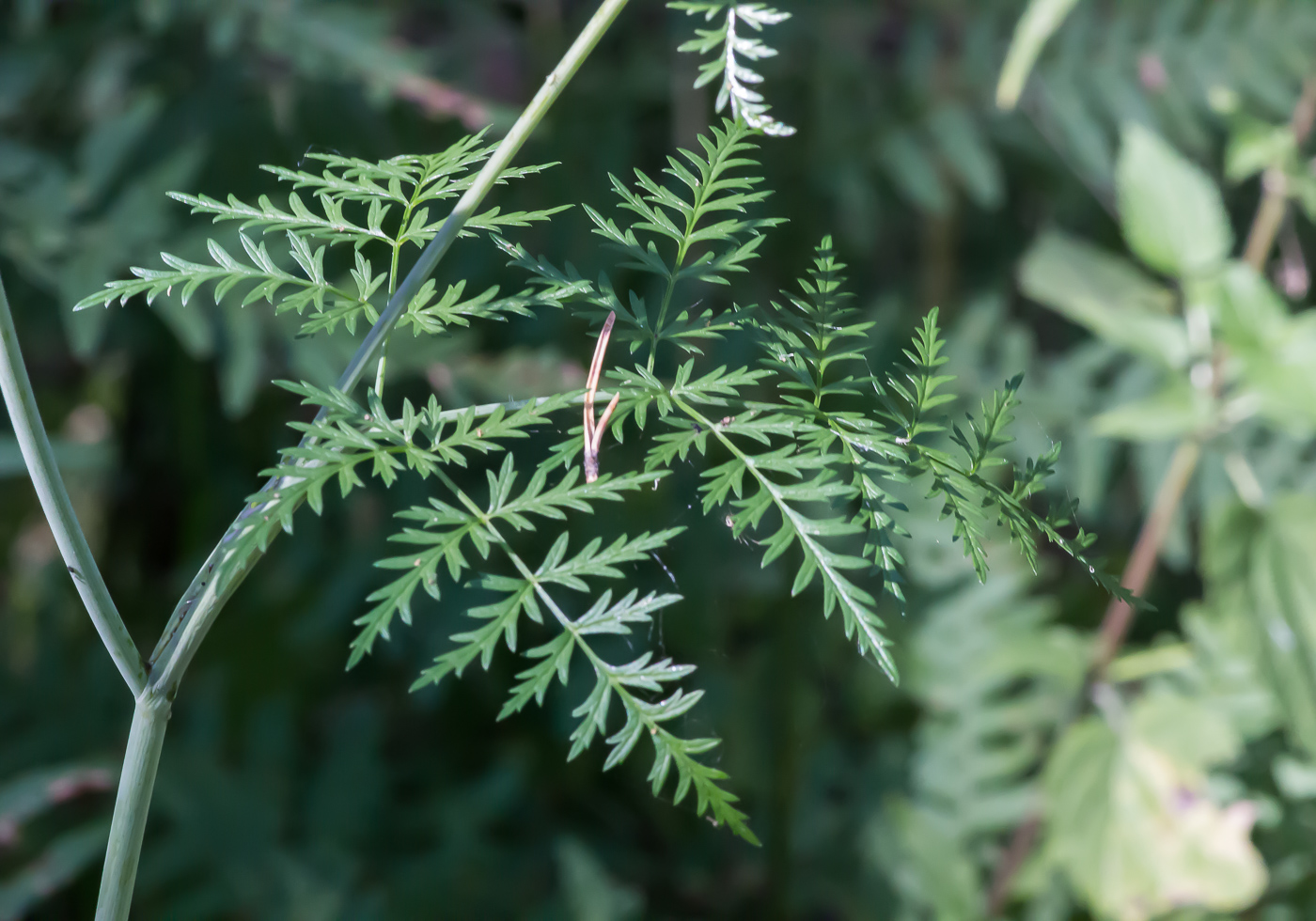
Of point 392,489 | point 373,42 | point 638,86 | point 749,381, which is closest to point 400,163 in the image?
point 749,381

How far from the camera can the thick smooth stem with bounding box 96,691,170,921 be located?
0.78 feet

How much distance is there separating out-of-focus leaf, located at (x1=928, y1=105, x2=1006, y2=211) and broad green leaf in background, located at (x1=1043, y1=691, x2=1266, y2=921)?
0.54m

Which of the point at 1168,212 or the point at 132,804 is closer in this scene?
the point at 132,804

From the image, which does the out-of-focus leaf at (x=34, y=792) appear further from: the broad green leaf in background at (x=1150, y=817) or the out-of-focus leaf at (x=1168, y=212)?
the out-of-focus leaf at (x=1168, y=212)

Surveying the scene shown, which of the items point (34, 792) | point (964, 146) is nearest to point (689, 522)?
point (964, 146)

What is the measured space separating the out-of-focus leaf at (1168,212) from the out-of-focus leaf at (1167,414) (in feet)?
0.32

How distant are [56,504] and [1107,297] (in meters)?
0.86

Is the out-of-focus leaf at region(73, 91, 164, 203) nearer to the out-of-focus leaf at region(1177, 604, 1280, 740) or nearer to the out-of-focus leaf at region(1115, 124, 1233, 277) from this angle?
the out-of-focus leaf at region(1115, 124, 1233, 277)

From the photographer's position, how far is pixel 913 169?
1117 mm

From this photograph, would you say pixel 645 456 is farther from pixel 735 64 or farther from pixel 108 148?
pixel 108 148

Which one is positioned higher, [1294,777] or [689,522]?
[689,522]

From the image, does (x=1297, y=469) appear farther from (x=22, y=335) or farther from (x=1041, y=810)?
(x=22, y=335)

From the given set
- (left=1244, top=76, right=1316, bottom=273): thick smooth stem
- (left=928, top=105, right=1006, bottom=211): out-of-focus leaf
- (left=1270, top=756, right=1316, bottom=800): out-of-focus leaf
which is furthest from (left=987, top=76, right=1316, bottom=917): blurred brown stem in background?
(left=928, top=105, right=1006, bottom=211): out-of-focus leaf

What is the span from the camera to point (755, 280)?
1235 mm
